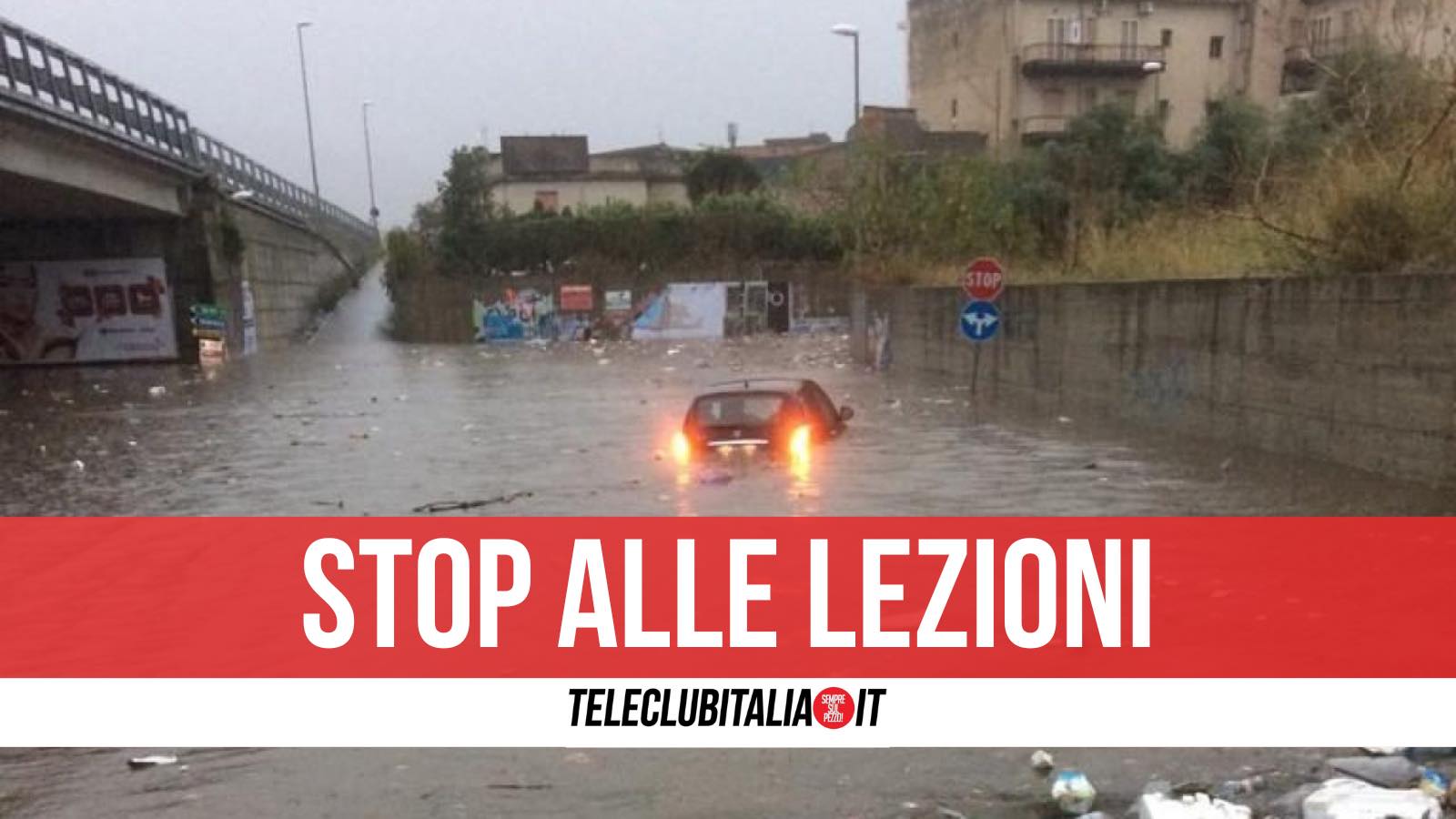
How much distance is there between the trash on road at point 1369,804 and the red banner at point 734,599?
1.63 meters

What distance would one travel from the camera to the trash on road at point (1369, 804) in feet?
12.3

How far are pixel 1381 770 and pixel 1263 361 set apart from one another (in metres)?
8.63

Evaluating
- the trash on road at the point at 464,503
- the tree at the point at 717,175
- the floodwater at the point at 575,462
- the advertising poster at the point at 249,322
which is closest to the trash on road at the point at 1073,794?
the floodwater at the point at 575,462

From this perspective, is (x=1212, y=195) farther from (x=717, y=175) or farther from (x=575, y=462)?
(x=717, y=175)

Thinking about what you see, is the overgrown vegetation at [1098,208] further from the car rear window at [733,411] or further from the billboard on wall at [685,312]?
the car rear window at [733,411]

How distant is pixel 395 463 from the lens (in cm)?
1398

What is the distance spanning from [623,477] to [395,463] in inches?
128

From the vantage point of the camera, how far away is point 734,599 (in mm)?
7484

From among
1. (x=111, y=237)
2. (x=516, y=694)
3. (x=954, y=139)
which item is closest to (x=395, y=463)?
(x=516, y=694)

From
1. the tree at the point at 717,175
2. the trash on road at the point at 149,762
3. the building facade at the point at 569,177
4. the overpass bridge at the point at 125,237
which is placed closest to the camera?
the trash on road at the point at 149,762

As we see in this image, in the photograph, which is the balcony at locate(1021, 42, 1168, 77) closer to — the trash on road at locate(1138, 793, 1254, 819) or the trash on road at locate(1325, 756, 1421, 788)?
the trash on road at locate(1325, 756, 1421, 788)

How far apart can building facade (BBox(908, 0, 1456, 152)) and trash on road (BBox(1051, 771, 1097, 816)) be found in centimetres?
4822

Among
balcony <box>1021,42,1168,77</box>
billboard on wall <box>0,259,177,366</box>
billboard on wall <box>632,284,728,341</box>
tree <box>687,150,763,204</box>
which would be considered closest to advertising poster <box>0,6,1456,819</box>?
billboard on wall <box>0,259,177,366</box>

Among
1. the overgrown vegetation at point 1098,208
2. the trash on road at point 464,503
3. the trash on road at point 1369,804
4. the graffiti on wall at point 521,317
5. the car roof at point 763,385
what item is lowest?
the graffiti on wall at point 521,317
